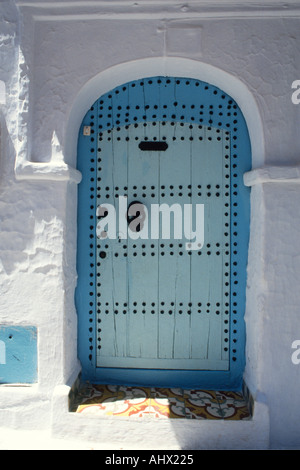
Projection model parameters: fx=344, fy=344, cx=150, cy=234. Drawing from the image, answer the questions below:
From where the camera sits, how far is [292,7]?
2215 millimetres

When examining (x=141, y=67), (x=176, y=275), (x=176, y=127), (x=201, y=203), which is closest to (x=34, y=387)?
(x=176, y=275)

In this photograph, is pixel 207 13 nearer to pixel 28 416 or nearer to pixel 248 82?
pixel 248 82

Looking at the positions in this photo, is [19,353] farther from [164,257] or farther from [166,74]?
[166,74]

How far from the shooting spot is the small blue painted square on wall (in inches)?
91.7

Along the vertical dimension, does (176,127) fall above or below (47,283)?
above

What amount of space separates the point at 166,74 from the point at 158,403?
7.52 ft

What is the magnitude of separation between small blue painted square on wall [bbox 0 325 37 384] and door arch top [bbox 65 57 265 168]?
1.20m

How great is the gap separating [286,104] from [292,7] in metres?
0.62

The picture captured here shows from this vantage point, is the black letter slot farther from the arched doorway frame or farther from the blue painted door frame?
the arched doorway frame

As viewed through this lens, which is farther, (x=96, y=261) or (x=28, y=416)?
(x=96, y=261)

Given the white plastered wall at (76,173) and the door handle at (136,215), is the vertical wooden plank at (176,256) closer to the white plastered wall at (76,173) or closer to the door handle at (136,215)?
the door handle at (136,215)

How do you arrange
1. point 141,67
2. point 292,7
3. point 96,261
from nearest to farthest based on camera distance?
point 292,7, point 141,67, point 96,261

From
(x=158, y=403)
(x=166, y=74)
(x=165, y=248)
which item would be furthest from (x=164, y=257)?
(x=166, y=74)

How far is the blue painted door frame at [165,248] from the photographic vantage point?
248 cm
